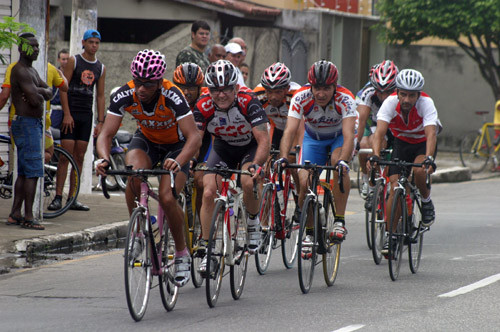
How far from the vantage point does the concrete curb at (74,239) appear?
10414 mm

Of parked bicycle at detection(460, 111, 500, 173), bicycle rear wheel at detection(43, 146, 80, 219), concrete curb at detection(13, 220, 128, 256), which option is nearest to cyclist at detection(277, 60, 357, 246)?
concrete curb at detection(13, 220, 128, 256)

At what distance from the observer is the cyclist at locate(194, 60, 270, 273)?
853cm

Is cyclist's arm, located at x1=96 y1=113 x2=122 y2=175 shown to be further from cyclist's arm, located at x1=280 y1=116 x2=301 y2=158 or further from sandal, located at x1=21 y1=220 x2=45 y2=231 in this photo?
sandal, located at x1=21 y1=220 x2=45 y2=231

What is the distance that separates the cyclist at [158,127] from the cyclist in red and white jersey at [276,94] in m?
1.99

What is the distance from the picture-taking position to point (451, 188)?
64.8ft

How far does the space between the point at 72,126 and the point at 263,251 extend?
431 centimetres

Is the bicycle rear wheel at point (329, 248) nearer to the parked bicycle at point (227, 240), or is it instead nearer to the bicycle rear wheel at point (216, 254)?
the parked bicycle at point (227, 240)

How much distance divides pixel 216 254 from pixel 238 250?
53cm

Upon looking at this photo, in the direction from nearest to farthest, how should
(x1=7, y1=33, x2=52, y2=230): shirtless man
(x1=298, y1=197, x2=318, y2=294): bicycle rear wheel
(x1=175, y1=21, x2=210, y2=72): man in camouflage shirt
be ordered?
1. (x1=298, y1=197, x2=318, y2=294): bicycle rear wheel
2. (x1=7, y1=33, x2=52, y2=230): shirtless man
3. (x1=175, y1=21, x2=210, y2=72): man in camouflage shirt

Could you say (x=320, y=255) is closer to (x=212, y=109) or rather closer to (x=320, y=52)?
(x=212, y=109)

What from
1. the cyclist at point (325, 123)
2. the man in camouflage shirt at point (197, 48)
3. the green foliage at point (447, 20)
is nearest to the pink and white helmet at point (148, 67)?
the cyclist at point (325, 123)

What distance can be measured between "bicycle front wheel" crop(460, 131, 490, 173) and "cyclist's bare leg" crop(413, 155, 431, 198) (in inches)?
516

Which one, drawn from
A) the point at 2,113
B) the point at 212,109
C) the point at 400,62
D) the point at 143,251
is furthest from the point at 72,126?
the point at 400,62

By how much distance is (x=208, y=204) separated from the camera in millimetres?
8391
